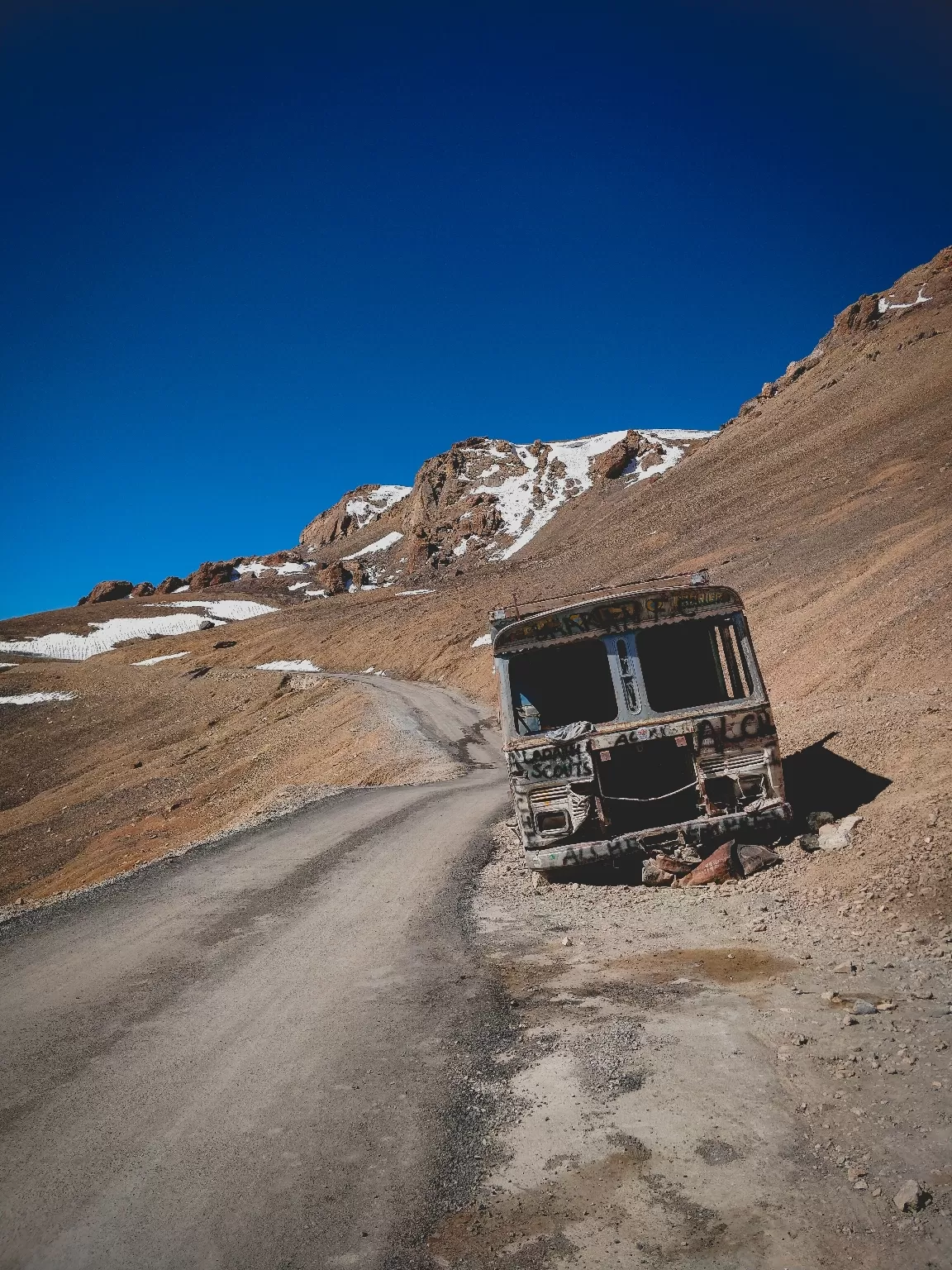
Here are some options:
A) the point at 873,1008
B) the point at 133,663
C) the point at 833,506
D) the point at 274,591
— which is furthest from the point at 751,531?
the point at 274,591

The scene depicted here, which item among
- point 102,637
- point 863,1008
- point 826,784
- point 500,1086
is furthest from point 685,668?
point 102,637

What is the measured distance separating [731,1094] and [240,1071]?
3.25 m

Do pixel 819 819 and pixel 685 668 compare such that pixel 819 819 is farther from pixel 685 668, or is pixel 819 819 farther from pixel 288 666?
pixel 288 666

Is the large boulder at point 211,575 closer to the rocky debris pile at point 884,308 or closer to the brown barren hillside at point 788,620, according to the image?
the brown barren hillside at point 788,620

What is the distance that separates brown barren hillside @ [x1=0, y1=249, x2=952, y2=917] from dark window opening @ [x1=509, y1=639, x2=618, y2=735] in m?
2.86

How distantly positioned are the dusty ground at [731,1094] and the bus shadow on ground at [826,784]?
1.46m

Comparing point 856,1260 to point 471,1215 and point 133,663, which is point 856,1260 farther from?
point 133,663

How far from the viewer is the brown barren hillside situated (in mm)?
9234

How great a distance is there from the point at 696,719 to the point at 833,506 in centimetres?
3547

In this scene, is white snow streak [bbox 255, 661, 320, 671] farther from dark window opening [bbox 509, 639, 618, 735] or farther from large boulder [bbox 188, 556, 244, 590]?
large boulder [bbox 188, 556, 244, 590]

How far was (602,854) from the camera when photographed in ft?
25.4

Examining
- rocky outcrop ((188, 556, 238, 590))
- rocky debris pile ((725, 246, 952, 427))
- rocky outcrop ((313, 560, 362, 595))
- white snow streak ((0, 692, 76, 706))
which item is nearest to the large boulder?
rocky outcrop ((188, 556, 238, 590))

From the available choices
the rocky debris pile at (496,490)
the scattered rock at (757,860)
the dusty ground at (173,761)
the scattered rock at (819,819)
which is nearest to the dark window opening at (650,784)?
the scattered rock at (757,860)

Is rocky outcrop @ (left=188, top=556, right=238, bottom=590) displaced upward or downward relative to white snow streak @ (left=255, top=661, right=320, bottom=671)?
upward
